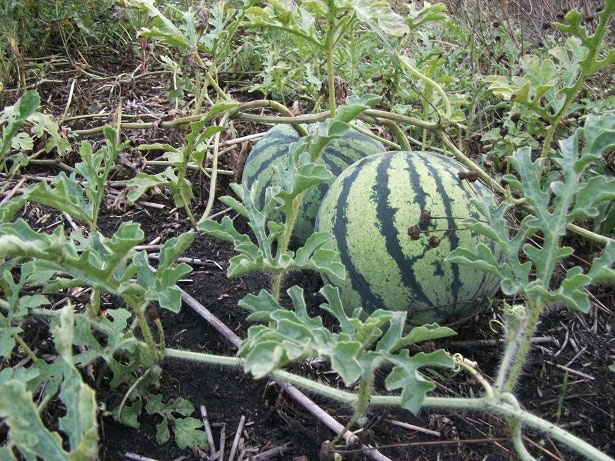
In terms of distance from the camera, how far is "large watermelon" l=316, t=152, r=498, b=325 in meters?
1.93

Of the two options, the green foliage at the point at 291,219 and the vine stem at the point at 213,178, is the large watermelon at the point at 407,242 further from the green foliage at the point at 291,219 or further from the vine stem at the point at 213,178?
the vine stem at the point at 213,178

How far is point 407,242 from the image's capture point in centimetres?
194

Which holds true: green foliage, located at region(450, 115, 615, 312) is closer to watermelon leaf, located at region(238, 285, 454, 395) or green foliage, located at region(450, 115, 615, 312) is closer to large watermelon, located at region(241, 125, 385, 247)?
→ watermelon leaf, located at region(238, 285, 454, 395)

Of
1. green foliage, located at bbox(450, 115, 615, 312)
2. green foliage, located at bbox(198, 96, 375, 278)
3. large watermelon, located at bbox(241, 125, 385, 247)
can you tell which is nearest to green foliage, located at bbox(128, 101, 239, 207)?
large watermelon, located at bbox(241, 125, 385, 247)

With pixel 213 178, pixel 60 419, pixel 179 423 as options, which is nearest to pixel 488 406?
pixel 179 423

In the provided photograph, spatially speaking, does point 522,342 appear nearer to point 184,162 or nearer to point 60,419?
point 60,419

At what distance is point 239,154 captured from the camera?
9.50ft

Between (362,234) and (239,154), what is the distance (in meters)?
1.08

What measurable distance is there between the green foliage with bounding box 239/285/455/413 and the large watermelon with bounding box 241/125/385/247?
0.84m

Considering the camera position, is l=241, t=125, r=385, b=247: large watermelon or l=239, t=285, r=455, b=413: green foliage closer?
l=239, t=285, r=455, b=413: green foliage

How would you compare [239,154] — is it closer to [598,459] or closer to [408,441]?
[408,441]

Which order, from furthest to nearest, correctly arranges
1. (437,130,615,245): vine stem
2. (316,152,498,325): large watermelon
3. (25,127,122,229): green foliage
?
1. (437,130,615,245): vine stem
2. (316,152,498,325): large watermelon
3. (25,127,122,229): green foliage

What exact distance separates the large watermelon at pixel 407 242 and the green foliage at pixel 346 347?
0.42 metres

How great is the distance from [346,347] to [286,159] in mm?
1195
